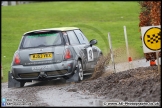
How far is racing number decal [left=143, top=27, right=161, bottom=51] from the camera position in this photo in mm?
11852

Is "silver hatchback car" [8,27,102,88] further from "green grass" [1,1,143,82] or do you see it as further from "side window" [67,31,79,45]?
"green grass" [1,1,143,82]

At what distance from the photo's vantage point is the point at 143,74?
13.0 metres

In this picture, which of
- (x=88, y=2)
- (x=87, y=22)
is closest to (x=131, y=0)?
(x=88, y=2)

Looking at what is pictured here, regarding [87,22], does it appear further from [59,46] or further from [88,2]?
[59,46]

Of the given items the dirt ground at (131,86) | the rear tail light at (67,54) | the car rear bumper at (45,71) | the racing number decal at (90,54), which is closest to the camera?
the dirt ground at (131,86)

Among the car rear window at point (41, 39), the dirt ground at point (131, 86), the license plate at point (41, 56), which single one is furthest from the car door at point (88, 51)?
the dirt ground at point (131, 86)

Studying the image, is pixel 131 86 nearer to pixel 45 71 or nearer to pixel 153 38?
pixel 153 38

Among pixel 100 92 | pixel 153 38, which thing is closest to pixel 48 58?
pixel 100 92

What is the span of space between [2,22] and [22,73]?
88.6 feet

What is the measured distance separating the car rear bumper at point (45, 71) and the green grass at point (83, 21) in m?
6.59

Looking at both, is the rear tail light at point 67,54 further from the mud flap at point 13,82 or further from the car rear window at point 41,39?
the mud flap at point 13,82

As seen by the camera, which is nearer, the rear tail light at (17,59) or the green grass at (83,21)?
the rear tail light at (17,59)

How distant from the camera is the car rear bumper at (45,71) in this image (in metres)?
14.1

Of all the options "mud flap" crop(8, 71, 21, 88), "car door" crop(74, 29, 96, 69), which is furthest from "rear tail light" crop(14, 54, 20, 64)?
"car door" crop(74, 29, 96, 69)
